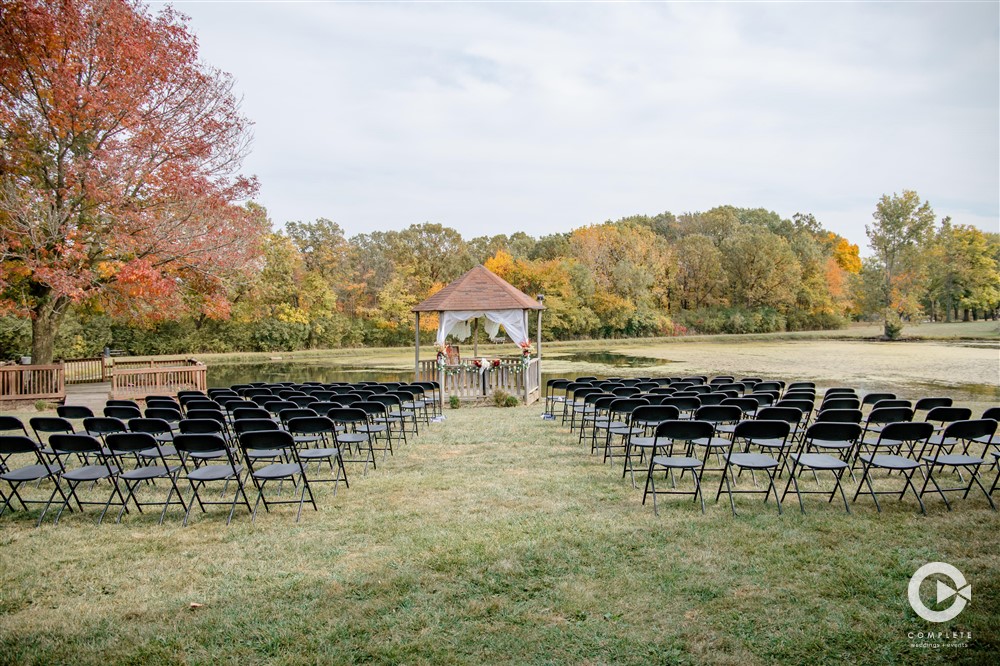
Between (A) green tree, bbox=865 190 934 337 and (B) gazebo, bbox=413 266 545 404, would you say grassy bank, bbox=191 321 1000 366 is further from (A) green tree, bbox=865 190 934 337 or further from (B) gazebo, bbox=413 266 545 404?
(B) gazebo, bbox=413 266 545 404

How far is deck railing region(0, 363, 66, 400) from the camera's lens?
50.1ft

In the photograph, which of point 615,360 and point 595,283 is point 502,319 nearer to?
point 615,360

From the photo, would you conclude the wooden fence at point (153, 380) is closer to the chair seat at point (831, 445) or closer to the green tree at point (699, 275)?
the chair seat at point (831, 445)

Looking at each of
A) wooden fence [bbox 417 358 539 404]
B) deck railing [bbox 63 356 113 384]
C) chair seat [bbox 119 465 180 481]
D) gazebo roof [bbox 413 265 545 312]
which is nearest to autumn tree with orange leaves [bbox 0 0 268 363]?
deck railing [bbox 63 356 113 384]

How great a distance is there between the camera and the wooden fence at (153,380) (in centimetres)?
1578

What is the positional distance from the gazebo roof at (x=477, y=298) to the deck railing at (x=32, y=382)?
922 cm

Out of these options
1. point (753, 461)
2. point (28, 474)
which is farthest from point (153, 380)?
point (753, 461)

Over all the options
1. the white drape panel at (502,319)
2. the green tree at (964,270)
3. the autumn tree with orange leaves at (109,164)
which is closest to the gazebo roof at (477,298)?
the white drape panel at (502,319)

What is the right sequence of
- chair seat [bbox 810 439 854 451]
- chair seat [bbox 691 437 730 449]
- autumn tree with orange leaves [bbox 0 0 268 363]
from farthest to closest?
autumn tree with orange leaves [bbox 0 0 268 363] < chair seat [bbox 810 439 854 451] < chair seat [bbox 691 437 730 449]

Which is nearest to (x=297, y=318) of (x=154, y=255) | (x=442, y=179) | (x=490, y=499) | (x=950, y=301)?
(x=442, y=179)

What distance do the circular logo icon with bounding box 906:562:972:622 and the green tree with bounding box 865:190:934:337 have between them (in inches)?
1987

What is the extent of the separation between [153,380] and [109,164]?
5505 millimetres

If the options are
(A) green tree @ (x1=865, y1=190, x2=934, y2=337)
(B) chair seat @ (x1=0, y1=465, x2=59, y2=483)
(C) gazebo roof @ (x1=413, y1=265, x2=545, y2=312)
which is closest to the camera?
(B) chair seat @ (x1=0, y1=465, x2=59, y2=483)

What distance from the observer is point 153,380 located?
16312 millimetres
